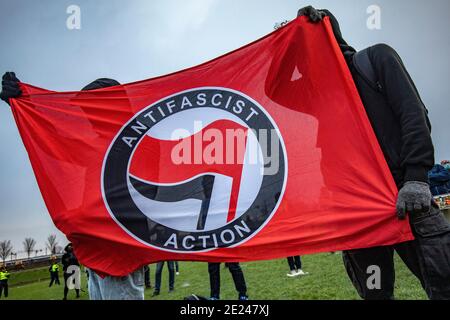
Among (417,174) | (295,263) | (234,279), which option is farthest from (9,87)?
(295,263)

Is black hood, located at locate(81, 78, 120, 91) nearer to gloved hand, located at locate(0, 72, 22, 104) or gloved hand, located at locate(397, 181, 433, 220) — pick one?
gloved hand, located at locate(0, 72, 22, 104)

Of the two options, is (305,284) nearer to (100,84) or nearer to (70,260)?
(100,84)

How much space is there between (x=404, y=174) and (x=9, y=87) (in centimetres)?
356

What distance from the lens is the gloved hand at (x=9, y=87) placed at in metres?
3.49

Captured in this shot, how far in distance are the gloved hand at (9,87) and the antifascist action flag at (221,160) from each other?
83mm

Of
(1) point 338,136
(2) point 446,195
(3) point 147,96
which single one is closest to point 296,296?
(2) point 446,195

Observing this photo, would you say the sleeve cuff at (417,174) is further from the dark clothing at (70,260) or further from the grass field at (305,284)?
the dark clothing at (70,260)

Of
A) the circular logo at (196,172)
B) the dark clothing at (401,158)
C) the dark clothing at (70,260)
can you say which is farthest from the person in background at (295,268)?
the dark clothing at (70,260)

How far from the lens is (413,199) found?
232 cm

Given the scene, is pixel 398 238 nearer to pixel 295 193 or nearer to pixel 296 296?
pixel 295 193

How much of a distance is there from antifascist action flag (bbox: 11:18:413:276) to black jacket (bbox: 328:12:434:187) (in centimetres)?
10

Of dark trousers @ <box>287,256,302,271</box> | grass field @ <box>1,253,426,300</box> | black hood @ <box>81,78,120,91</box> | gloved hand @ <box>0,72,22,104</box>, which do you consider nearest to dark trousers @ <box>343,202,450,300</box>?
grass field @ <box>1,253,426,300</box>

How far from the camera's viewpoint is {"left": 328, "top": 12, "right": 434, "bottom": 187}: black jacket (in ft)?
7.74
